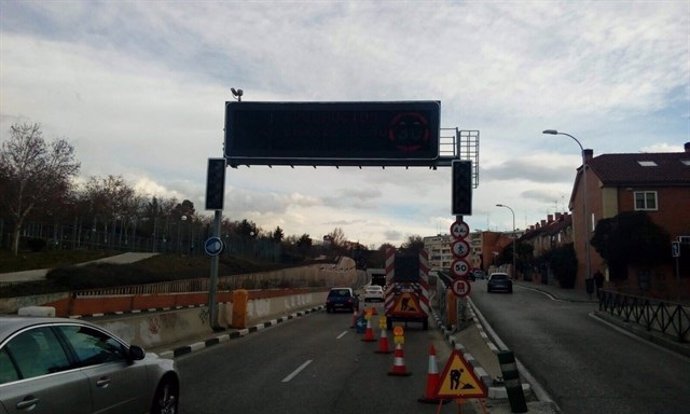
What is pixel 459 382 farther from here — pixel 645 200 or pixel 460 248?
pixel 645 200

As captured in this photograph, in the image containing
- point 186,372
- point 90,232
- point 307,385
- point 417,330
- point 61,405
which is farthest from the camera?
point 90,232

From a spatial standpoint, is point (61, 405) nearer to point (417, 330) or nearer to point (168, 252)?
point (417, 330)

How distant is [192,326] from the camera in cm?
1739

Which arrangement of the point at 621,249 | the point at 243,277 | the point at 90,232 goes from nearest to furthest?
the point at 621,249 → the point at 243,277 → the point at 90,232

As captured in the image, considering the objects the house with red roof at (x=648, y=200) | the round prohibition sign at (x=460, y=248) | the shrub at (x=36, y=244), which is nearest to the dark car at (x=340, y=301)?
the house with red roof at (x=648, y=200)

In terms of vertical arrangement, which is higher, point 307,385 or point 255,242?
point 255,242

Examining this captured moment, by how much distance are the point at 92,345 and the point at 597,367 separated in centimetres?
1011

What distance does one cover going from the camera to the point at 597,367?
1233 centimetres

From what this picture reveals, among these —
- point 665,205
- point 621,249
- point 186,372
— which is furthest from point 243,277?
point 186,372

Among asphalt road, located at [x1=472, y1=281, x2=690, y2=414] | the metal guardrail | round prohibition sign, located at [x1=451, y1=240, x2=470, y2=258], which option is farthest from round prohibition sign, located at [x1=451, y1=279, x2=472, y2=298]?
the metal guardrail

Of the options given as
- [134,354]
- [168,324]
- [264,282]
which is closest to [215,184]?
[168,324]

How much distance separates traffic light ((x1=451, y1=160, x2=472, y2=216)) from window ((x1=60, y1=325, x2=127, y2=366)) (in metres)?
13.8

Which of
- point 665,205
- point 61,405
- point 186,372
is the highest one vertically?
point 665,205

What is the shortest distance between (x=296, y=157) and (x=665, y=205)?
32.4m
